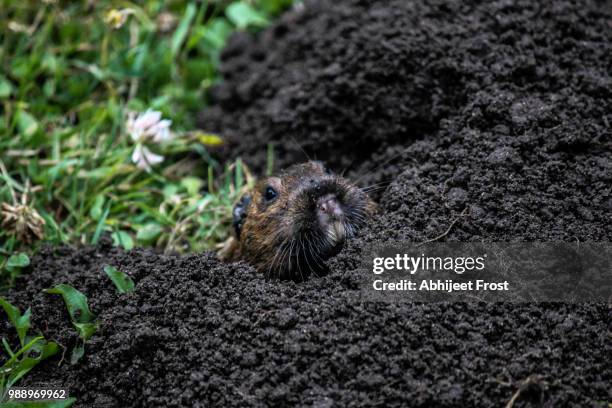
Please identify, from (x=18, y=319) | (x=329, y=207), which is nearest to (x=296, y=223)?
(x=329, y=207)

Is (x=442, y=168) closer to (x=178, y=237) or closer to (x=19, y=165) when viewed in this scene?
(x=178, y=237)

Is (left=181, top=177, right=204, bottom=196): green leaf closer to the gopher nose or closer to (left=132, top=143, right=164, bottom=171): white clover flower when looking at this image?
(left=132, top=143, right=164, bottom=171): white clover flower

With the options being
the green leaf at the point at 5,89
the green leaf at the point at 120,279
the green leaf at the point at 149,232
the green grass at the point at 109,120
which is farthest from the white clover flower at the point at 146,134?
the green leaf at the point at 120,279

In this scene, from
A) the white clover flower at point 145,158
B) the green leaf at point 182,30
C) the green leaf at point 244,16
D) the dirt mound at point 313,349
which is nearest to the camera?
the dirt mound at point 313,349

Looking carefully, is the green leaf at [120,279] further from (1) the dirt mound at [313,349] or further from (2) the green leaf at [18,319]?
(2) the green leaf at [18,319]

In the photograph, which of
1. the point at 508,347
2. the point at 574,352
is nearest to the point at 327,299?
the point at 508,347

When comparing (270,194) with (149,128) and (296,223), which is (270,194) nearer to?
(296,223)

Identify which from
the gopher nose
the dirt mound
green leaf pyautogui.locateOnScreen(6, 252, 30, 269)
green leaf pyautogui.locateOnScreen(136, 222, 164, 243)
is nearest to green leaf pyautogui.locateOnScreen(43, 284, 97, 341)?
the dirt mound
